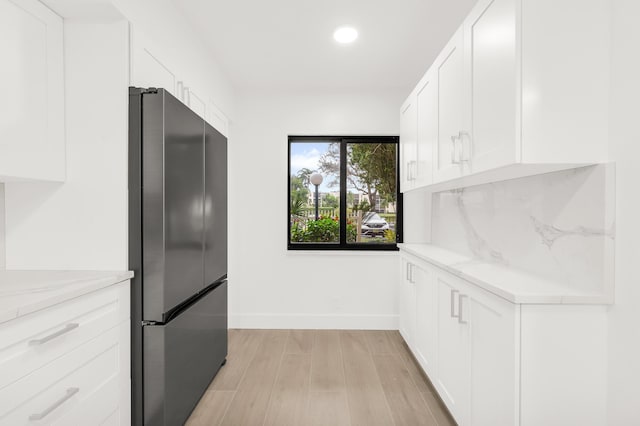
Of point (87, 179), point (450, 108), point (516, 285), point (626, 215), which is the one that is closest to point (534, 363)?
point (516, 285)

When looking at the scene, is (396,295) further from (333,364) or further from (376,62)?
(376,62)

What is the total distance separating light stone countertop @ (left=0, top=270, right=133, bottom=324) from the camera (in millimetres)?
1065

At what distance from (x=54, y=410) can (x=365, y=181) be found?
305cm

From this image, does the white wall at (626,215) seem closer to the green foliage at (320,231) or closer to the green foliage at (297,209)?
the green foliage at (320,231)

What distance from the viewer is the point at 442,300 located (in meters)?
2.04

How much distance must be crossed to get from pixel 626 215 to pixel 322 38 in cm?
213

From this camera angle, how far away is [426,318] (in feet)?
7.63

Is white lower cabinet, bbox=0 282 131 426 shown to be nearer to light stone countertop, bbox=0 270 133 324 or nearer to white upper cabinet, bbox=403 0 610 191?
light stone countertop, bbox=0 270 133 324

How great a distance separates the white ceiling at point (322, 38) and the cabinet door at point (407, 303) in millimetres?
1692

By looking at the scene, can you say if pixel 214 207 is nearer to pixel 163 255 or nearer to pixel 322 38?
pixel 163 255

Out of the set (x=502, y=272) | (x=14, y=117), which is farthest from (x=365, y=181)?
(x=14, y=117)

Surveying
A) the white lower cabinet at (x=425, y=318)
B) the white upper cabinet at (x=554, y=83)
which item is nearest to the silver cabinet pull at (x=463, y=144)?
the white upper cabinet at (x=554, y=83)

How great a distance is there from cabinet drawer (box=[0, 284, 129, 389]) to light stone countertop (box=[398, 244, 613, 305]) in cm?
158

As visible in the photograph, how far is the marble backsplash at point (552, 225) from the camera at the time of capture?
1.28m
